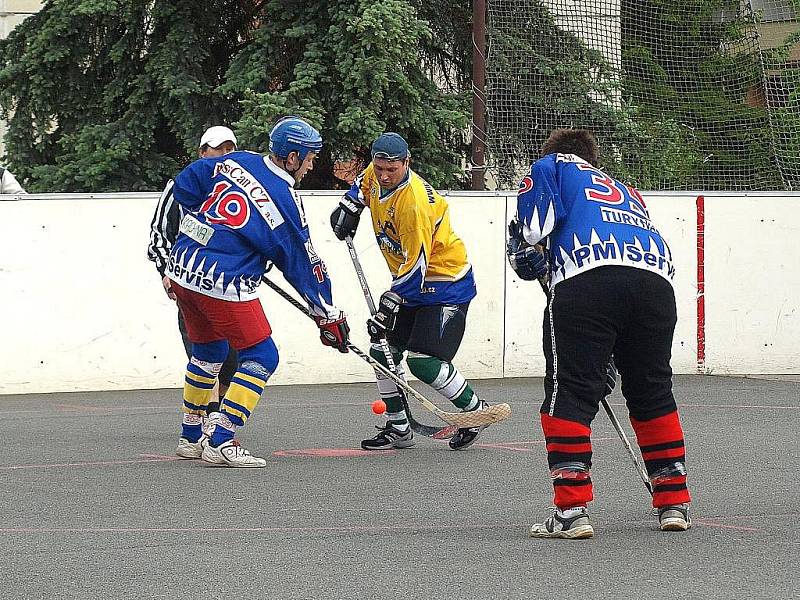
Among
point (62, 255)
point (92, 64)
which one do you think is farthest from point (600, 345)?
point (92, 64)

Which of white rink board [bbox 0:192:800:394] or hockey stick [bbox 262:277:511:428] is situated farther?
white rink board [bbox 0:192:800:394]

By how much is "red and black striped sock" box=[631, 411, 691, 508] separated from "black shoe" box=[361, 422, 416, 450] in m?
2.65

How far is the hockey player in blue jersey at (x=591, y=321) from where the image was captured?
5.44 meters

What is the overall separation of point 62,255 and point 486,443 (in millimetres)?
4338

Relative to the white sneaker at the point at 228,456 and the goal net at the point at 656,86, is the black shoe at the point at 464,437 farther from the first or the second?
the goal net at the point at 656,86

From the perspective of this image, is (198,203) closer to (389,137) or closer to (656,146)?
(389,137)

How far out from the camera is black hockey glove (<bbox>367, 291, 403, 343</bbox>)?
7.67 m

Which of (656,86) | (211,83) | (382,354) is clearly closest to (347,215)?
(382,354)

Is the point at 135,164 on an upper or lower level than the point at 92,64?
lower

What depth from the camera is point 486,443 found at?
8.38 m

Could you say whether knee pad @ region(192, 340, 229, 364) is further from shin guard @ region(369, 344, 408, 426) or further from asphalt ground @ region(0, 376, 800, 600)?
shin guard @ region(369, 344, 408, 426)

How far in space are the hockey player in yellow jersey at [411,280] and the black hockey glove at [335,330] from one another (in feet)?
0.95

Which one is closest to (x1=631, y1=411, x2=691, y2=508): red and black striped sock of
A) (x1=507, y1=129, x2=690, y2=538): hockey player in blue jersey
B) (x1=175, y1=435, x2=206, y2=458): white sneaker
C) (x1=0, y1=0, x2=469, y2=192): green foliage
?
(x1=507, y1=129, x2=690, y2=538): hockey player in blue jersey

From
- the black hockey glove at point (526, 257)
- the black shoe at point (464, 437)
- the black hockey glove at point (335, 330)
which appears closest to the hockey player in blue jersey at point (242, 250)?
the black hockey glove at point (335, 330)
